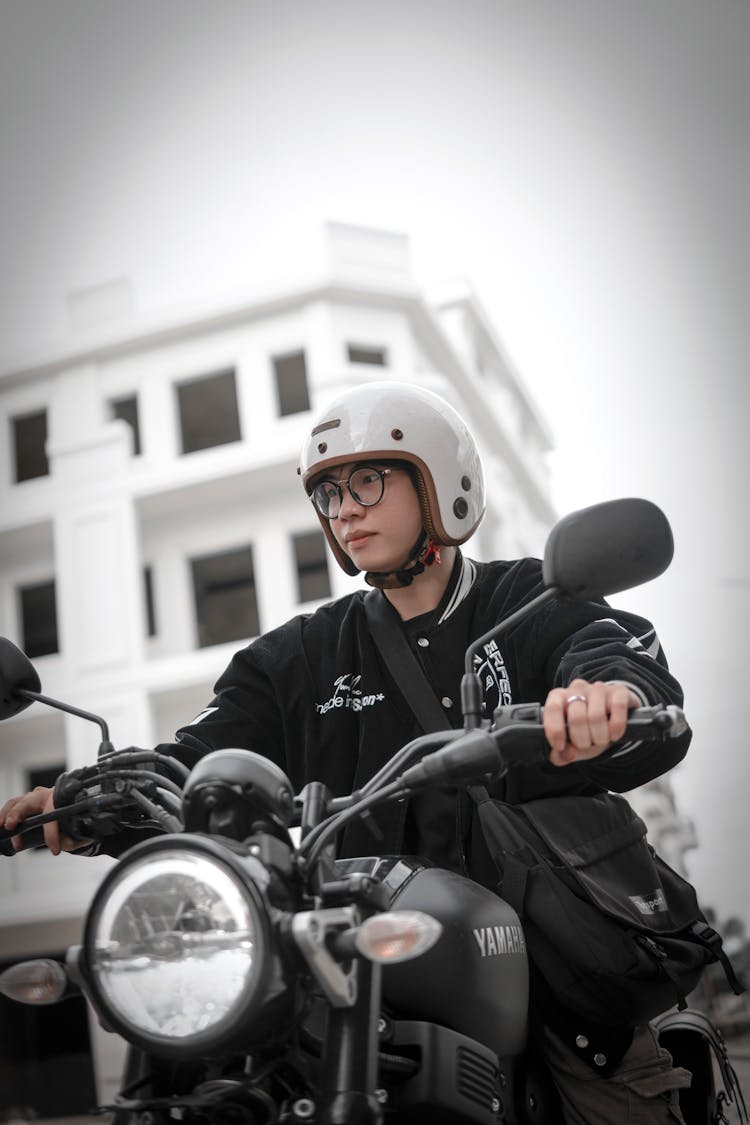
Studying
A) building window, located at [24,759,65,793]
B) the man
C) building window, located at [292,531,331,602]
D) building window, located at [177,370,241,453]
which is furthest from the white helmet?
building window, located at [177,370,241,453]

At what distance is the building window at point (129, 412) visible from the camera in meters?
21.5

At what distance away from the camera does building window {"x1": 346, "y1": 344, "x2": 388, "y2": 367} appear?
20203 mm

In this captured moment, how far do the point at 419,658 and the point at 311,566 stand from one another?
18.2m

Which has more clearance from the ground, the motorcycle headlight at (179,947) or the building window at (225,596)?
the building window at (225,596)

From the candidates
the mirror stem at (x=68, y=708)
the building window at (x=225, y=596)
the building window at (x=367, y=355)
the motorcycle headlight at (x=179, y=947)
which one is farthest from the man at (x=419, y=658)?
the building window at (x=367, y=355)

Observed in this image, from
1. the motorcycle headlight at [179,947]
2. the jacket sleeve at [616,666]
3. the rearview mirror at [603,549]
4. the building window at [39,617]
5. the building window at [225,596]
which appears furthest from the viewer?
the building window at [39,617]

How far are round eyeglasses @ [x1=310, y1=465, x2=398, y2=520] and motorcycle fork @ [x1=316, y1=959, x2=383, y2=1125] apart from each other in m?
1.18

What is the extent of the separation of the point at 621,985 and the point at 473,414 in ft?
73.8

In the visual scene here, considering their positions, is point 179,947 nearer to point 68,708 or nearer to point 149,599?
point 68,708

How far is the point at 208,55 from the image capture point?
22.2m

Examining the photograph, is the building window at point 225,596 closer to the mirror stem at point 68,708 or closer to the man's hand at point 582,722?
the mirror stem at point 68,708

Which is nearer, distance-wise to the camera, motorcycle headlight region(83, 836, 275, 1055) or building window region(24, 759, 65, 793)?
motorcycle headlight region(83, 836, 275, 1055)

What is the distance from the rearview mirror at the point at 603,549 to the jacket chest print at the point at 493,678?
67 centimetres

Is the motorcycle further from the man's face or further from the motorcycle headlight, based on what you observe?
the man's face
